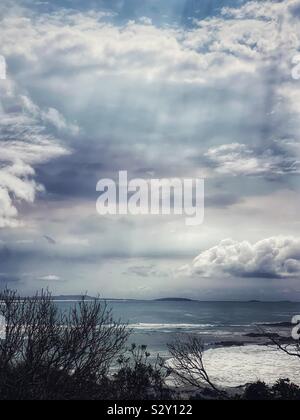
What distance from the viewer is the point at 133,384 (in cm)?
2178

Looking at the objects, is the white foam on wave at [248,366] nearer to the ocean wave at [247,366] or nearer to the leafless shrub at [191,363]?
the ocean wave at [247,366]

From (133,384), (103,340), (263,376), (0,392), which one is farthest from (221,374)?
(0,392)

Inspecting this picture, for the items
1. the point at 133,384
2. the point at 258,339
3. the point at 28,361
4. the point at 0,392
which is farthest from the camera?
the point at 258,339

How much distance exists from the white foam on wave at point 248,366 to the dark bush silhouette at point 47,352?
84.2ft

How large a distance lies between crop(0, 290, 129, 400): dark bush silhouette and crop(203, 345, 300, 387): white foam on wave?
25.7 m

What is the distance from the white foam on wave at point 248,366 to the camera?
142 ft

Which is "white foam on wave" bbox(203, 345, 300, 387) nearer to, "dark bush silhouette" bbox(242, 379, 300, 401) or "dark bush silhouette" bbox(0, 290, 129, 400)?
"dark bush silhouette" bbox(242, 379, 300, 401)

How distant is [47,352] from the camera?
16812 millimetres

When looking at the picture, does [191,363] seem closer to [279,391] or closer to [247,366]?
[279,391]

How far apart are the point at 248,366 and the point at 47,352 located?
37.1 m

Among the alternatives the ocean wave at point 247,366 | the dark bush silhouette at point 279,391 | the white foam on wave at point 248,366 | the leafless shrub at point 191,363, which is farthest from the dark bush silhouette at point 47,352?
the white foam on wave at point 248,366

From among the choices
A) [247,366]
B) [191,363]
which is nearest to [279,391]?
[191,363]
